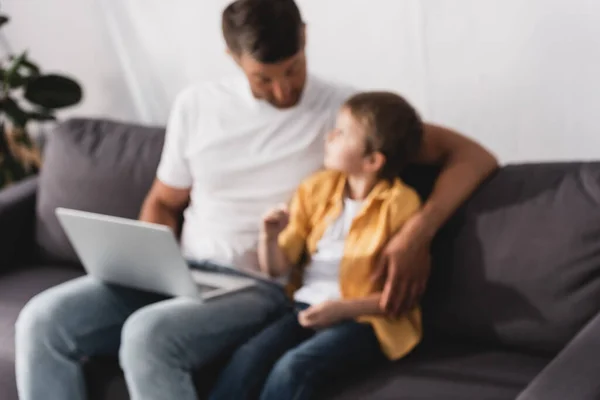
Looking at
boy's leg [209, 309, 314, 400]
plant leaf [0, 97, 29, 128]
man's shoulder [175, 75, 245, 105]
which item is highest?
man's shoulder [175, 75, 245, 105]

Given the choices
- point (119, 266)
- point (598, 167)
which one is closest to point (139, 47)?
point (119, 266)

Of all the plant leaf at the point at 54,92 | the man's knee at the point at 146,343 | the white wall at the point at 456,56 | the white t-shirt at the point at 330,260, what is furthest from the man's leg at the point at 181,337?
the plant leaf at the point at 54,92

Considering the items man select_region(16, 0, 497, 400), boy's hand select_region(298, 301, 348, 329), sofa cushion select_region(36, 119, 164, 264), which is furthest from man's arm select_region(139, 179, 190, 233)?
boy's hand select_region(298, 301, 348, 329)

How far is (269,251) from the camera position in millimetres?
1673

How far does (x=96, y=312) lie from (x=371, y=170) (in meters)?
0.70

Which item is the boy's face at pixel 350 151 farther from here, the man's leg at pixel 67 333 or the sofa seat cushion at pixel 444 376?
the man's leg at pixel 67 333

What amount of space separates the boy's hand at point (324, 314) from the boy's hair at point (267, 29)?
0.54 m

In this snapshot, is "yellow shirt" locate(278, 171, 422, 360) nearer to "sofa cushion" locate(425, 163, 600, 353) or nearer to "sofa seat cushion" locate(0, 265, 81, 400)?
"sofa cushion" locate(425, 163, 600, 353)

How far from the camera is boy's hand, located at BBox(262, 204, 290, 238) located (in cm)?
161

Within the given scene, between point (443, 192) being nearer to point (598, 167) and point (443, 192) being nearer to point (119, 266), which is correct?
point (598, 167)

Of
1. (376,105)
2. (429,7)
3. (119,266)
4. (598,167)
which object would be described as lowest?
(119,266)

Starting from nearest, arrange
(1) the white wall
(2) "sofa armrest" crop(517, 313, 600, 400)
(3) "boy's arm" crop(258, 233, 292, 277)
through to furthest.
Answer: (2) "sofa armrest" crop(517, 313, 600, 400), (3) "boy's arm" crop(258, 233, 292, 277), (1) the white wall

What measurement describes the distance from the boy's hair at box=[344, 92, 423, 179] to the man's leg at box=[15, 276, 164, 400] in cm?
64

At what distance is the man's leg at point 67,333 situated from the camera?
1.63 metres
